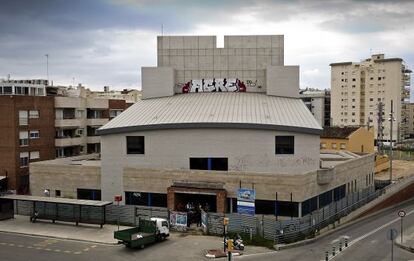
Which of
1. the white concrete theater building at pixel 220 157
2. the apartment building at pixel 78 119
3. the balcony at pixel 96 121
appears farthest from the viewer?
the balcony at pixel 96 121

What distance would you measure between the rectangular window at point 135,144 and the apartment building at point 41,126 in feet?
50.6

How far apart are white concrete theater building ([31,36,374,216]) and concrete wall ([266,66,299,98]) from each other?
11 cm

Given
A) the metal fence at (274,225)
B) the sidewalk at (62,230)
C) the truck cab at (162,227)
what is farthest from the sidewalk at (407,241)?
the sidewalk at (62,230)

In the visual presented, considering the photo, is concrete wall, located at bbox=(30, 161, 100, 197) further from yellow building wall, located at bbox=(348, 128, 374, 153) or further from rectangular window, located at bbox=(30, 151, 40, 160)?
yellow building wall, located at bbox=(348, 128, 374, 153)

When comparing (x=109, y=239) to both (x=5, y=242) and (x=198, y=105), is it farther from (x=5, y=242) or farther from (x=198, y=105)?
(x=198, y=105)

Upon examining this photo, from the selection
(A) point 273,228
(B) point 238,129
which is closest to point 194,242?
(A) point 273,228

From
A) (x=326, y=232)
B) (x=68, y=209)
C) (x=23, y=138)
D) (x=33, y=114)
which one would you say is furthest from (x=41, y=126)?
(x=326, y=232)

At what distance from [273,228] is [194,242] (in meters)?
5.76

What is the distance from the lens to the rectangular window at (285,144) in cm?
4678

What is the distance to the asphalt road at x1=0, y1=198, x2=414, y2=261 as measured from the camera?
106 ft

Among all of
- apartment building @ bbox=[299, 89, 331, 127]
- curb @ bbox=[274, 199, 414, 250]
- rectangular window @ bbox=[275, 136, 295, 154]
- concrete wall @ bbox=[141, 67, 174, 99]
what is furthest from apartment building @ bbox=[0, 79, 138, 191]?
apartment building @ bbox=[299, 89, 331, 127]

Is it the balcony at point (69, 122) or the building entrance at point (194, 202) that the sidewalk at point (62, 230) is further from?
the balcony at point (69, 122)

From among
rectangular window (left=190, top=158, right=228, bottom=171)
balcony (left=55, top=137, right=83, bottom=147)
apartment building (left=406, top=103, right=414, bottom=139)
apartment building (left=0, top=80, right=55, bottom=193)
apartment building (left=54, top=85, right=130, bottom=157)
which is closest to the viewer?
rectangular window (left=190, top=158, right=228, bottom=171)

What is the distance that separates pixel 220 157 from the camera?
46.7m
